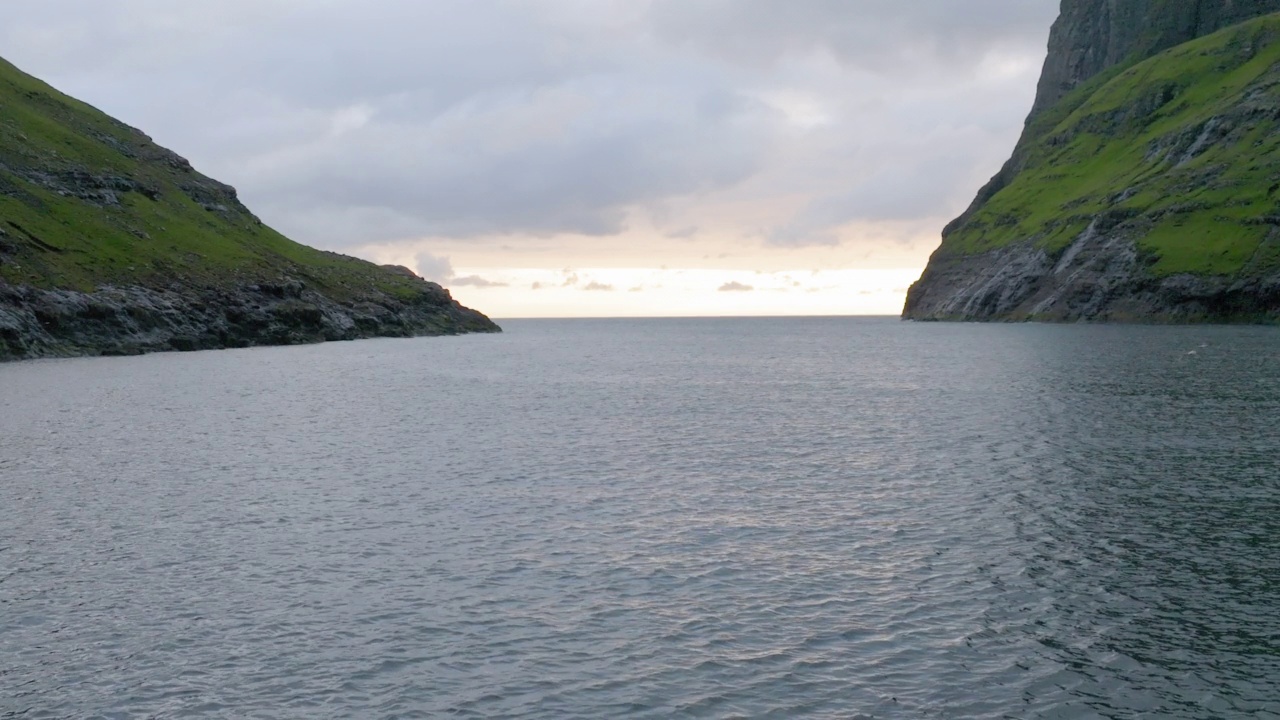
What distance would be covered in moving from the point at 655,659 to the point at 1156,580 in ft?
53.2

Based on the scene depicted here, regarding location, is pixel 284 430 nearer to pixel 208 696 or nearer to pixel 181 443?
pixel 181 443

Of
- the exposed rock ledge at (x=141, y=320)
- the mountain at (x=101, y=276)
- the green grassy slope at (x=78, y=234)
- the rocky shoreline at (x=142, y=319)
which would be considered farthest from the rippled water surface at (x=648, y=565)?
the green grassy slope at (x=78, y=234)

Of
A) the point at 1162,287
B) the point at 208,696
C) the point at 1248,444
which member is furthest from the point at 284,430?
the point at 1162,287

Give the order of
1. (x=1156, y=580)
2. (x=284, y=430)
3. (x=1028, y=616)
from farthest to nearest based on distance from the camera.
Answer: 1. (x=284, y=430)
2. (x=1156, y=580)
3. (x=1028, y=616)

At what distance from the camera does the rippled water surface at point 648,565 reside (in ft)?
73.0

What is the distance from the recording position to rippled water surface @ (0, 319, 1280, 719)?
73.0 ft

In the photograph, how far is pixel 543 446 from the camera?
60562mm

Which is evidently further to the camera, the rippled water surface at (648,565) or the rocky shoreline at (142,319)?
the rocky shoreline at (142,319)

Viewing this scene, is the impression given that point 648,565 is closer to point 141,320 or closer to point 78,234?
point 141,320

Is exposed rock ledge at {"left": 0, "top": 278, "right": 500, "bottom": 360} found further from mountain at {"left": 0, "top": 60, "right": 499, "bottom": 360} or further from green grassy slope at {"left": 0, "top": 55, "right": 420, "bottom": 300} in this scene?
green grassy slope at {"left": 0, "top": 55, "right": 420, "bottom": 300}

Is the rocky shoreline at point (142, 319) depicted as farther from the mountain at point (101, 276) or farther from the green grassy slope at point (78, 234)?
the green grassy slope at point (78, 234)

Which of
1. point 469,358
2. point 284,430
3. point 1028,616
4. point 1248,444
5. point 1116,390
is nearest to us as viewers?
point 1028,616

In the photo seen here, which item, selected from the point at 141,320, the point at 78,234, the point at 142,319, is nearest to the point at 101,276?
the point at 142,319

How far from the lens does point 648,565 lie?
32.3 m
